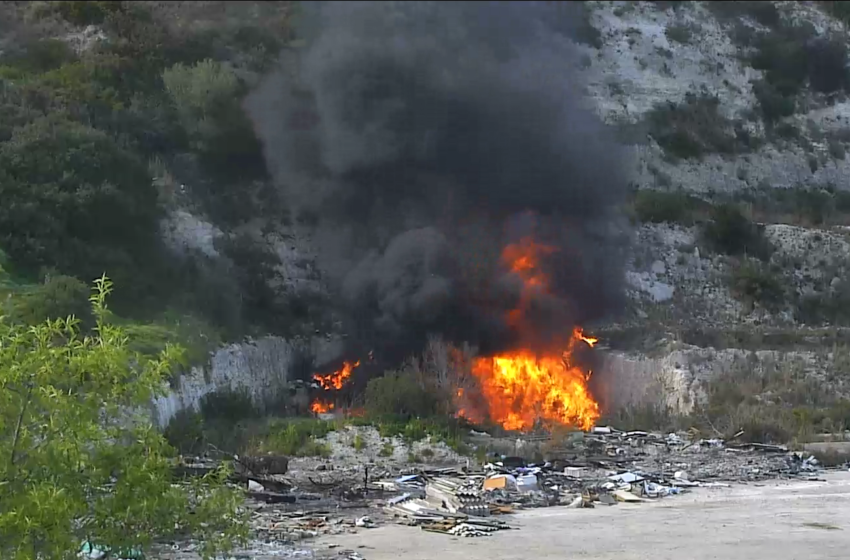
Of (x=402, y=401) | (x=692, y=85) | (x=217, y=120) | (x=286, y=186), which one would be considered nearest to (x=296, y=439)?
(x=402, y=401)

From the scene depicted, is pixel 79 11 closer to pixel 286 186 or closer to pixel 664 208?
pixel 286 186

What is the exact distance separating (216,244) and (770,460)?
19.7 meters

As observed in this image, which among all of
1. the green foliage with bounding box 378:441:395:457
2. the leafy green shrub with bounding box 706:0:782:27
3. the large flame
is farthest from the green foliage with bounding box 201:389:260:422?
the leafy green shrub with bounding box 706:0:782:27

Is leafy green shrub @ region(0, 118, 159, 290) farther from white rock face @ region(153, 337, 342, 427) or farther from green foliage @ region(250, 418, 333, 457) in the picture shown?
green foliage @ region(250, 418, 333, 457)

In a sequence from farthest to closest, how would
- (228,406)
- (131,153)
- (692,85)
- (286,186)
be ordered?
(692,85) → (286,186) → (131,153) → (228,406)

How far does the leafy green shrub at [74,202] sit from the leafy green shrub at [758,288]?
21243mm

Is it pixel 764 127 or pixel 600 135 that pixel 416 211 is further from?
pixel 764 127

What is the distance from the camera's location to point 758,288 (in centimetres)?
4162

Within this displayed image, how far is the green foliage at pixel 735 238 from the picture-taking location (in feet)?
143

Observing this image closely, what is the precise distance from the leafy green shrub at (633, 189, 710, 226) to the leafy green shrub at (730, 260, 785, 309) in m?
3.58

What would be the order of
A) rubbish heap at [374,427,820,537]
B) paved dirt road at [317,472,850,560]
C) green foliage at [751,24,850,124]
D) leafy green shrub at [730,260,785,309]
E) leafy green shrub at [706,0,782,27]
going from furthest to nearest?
1. leafy green shrub at [706,0,782,27]
2. green foliage at [751,24,850,124]
3. leafy green shrub at [730,260,785,309]
4. rubbish heap at [374,427,820,537]
5. paved dirt road at [317,472,850,560]

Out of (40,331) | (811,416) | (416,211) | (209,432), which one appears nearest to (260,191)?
(416,211)

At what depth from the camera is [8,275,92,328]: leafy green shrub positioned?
22.5 meters

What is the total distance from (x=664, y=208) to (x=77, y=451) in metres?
37.2
